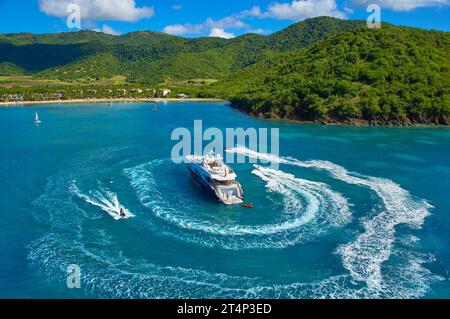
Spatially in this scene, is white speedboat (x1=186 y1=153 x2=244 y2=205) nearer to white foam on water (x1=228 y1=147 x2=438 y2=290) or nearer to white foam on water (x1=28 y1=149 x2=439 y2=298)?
white foam on water (x1=28 y1=149 x2=439 y2=298)

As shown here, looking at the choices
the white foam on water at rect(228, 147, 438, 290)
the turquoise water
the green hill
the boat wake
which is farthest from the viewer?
the green hill

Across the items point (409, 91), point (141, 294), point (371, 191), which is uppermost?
point (409, 91)

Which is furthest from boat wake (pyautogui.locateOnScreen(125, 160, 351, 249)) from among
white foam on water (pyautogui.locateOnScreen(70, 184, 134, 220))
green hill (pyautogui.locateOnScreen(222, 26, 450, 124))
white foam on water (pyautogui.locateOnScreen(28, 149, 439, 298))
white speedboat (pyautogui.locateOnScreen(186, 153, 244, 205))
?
green hill (pyautogui.locateOnScreen(222, 26, 450, 124))

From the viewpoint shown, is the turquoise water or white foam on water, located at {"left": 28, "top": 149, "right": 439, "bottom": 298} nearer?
white foam on water, located at {"left": 28, "top": 149, "right": 439, "bottom": 298}

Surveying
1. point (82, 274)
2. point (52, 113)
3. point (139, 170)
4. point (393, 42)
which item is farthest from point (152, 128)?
point (393, 42)

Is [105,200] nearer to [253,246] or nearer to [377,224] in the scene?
[253,246]

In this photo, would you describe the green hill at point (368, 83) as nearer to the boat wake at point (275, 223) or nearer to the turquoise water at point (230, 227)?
the turquoise water at point (230, 227)

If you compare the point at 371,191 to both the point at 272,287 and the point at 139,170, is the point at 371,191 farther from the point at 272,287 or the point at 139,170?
the point at 139,170

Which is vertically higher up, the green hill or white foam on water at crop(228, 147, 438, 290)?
the green hill
